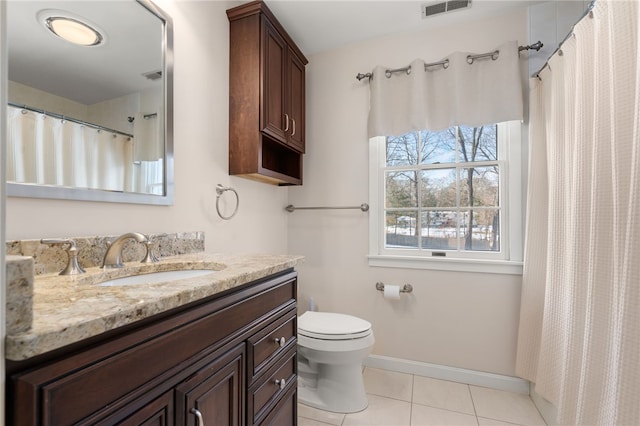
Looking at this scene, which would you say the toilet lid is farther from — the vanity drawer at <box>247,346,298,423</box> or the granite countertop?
the granite countertop

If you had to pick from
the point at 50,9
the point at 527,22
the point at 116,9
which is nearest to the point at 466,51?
the point at 527,22

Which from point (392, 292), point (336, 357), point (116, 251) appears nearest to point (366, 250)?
point (392, 292)

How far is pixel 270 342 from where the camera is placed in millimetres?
1066

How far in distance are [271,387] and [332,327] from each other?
0.70m

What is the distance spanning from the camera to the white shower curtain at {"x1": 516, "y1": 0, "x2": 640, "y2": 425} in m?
0.97

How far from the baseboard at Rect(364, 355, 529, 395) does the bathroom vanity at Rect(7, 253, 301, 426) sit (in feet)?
4.06

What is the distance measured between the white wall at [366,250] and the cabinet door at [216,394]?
1478mm

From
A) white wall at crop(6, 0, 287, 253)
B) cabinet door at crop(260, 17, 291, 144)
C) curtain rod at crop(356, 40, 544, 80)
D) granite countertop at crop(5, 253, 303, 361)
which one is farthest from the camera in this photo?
curtain rod at crop(356, 40, 544, 80)

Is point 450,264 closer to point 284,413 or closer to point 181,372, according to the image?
point 284,413

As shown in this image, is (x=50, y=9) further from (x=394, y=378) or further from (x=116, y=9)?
(x=394, y=378)

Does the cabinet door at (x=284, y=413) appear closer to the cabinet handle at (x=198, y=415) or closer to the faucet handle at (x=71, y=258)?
the cabinet handle at (x=198, y=415)

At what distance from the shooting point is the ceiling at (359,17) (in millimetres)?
1853

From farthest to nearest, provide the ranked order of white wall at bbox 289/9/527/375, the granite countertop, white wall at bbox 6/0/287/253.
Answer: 1. white wall at bbox 289/9/527/375
2. white wall at bbox 6/0/287/253
3. the granite countertop

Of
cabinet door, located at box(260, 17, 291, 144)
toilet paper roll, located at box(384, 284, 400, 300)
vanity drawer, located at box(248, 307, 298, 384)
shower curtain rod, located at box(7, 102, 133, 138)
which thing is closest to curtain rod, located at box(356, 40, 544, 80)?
cabinet door, located at box(260, 17, 291, 144)
